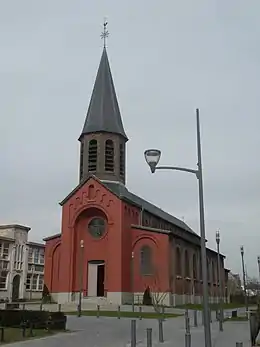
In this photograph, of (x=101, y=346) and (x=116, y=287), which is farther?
(x=116, y=287)

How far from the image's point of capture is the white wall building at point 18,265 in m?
72.6

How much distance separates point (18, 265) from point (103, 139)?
36.8 metres

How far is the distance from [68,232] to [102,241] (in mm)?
3667

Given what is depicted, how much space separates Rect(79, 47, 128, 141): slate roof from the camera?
50.2 metres

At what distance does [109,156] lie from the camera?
49406mm

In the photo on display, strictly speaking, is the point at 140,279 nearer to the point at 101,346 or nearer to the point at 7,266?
the point at 101,346

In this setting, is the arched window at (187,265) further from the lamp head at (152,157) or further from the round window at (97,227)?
the lamp head at (152,157)

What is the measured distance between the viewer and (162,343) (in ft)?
56.1

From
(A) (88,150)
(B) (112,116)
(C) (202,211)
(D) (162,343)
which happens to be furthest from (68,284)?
(C) (202,211)

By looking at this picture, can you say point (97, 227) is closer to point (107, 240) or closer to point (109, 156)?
point (107, 240)

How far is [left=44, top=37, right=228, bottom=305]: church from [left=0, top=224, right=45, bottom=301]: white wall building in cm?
2466

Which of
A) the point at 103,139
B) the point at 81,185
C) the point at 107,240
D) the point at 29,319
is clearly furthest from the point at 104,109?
the point at 29,319

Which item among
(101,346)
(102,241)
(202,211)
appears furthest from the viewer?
(102,241)

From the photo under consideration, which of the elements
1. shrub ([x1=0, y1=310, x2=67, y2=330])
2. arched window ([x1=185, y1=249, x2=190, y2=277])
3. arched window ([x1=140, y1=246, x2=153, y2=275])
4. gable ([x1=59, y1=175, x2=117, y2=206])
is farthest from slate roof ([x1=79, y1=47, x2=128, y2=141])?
shrub ([x1=0, y1=310, x2=67, y2=330])
